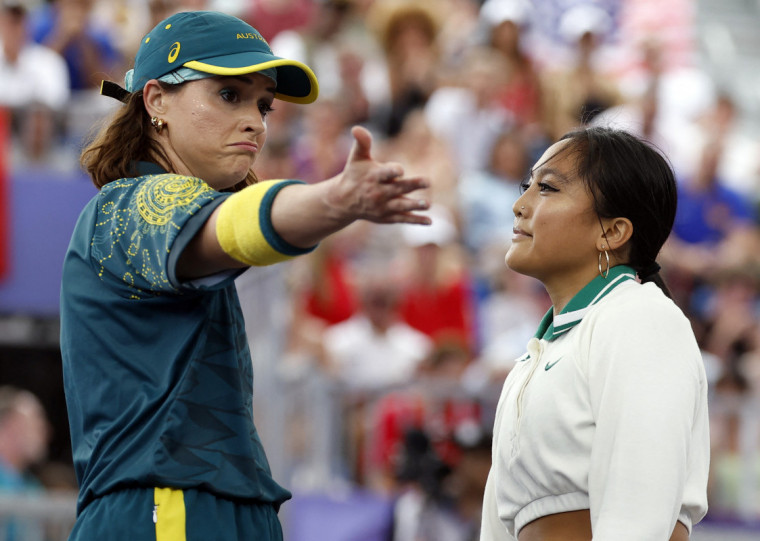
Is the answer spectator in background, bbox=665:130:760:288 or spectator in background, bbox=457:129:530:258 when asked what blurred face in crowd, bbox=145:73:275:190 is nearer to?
spectator in background, bbox=457:129:530:258

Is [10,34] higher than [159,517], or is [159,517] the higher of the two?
[10,34]

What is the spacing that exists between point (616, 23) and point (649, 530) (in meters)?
9.77

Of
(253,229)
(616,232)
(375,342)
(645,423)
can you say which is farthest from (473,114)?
(253,229)

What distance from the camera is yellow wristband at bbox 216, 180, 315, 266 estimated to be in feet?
7.38

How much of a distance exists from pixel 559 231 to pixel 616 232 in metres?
0.14

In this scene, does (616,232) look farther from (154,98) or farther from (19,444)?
(19,444)

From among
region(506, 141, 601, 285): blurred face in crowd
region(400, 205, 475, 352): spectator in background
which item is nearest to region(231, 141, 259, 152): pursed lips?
region(506, 141, 601, 285): blurred face in crowd

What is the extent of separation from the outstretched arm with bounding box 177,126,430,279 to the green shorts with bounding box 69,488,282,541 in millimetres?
502

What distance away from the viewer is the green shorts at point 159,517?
2.51m

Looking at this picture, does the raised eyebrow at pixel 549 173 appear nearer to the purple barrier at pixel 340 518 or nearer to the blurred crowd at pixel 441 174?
the blurred crowd at pixel 441 174

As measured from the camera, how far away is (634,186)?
288 cm

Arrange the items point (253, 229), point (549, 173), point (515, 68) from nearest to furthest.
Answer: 1. point (253, 229)
2. point (549, 173)
3. point (515, 68)

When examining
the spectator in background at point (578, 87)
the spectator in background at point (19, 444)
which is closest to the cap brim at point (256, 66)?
the spectator in background at point (19, 444)

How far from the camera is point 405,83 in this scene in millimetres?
9492
